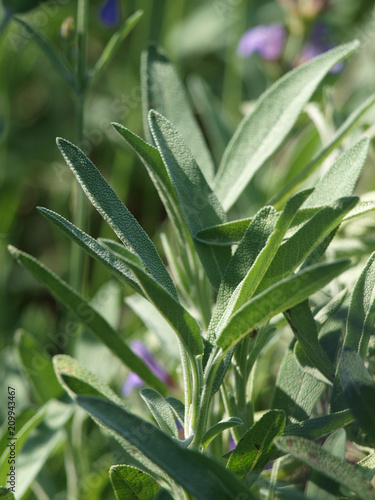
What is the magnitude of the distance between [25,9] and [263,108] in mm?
460

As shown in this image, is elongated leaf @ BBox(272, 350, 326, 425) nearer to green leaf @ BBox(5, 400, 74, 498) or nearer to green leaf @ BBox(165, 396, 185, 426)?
green leaf @ BBox(165, 396, 185, 426)

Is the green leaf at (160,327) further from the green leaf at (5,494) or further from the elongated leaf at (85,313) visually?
the green leaf at (5,494)

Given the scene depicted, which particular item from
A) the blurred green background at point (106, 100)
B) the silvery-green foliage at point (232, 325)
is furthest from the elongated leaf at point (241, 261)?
the blurred green background at point (106, 100)

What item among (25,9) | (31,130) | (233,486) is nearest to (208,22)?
(31,130)

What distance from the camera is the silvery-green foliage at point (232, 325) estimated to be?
42 centimetres

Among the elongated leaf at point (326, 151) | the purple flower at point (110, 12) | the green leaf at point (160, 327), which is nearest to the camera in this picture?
the elongated leaf at point (326, 151)

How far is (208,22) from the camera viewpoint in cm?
208

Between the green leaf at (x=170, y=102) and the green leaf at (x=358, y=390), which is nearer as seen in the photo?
the green leaf at (x=358, y=390)

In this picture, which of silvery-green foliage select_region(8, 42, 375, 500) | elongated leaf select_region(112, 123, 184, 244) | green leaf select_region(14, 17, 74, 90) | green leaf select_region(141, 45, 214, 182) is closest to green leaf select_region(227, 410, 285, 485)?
silvery-green foliage select_region(8, 42, 375, 500)

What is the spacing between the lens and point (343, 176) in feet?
1.75

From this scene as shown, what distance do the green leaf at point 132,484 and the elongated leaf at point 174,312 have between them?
13 centimetres

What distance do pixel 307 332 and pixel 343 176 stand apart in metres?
0.14

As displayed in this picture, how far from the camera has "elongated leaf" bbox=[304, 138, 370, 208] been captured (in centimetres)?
52

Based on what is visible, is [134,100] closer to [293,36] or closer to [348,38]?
[293,36]
